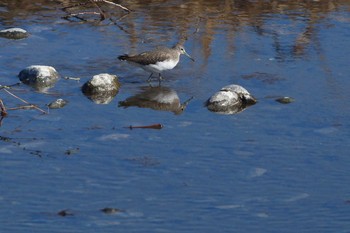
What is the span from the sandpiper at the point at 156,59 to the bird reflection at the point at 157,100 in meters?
0.33

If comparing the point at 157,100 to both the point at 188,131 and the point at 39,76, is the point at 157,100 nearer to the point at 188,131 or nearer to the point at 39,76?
the point at 188,131

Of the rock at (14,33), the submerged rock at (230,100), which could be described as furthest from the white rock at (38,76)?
the submerged rock at (230,100)

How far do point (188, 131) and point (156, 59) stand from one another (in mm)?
2327

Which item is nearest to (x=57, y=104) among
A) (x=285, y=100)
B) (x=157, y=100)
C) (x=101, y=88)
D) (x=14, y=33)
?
(x=101, y=88)

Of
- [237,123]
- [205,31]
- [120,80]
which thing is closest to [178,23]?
[205,31]

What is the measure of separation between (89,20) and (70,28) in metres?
0.69

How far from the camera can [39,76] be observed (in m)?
14.7

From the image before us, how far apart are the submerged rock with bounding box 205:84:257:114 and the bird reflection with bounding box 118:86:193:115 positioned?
43cm

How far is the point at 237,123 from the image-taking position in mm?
13258

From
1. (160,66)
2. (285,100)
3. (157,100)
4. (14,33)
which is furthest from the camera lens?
(14,33)

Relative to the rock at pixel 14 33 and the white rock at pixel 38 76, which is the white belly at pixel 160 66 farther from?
the rock at pixel 14 33

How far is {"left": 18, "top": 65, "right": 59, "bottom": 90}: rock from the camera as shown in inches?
577

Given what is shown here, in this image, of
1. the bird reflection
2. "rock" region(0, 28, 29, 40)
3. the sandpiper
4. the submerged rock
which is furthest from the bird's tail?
"rock" region(0, 28, 29, 40)

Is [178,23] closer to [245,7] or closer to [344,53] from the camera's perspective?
[245,7]
